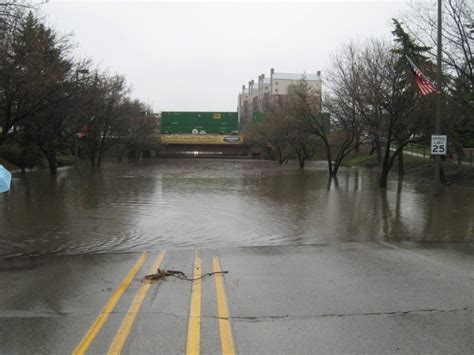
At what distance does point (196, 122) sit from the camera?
90375 mm

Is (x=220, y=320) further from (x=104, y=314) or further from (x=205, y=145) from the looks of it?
(x=205, y=145)

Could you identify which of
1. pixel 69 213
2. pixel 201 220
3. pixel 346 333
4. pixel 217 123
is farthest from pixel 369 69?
pixel 217 123

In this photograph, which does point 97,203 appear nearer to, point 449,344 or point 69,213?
point 69,213

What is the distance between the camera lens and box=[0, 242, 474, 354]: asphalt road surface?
448 cm

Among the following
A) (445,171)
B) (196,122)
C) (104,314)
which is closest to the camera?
(104,314)

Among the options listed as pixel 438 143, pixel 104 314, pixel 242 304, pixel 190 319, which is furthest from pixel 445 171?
pixel 104 314

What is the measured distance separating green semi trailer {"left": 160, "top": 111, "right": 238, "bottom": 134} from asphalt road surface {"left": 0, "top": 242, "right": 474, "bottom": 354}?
8242 centimetres

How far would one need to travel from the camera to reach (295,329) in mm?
4812

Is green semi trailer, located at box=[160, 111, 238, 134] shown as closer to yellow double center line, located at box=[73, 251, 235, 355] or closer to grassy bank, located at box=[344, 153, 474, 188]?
grassy bank, located at box=[344, 153, 474, 188]

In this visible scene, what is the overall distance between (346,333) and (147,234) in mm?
7079

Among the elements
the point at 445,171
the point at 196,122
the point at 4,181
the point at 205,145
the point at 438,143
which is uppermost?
the point at 196,122

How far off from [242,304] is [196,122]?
282 ft

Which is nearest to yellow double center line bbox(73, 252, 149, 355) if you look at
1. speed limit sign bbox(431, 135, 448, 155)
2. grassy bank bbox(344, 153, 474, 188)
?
speed limit sign bbox(431, 135, 448, 155)

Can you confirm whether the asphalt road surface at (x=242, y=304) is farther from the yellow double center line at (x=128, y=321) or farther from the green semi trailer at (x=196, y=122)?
the green semi trailer at (x=196, y=122)
